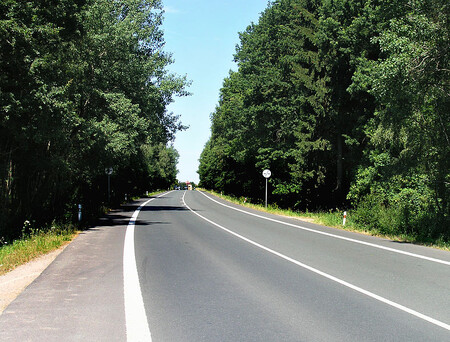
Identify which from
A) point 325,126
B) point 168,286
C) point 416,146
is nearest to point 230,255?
point 168,286

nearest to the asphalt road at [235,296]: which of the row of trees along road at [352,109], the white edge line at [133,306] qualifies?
the white edge line at [133,306]

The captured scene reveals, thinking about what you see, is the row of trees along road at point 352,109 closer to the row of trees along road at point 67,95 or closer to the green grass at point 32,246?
the row of trees along road at point 67,95

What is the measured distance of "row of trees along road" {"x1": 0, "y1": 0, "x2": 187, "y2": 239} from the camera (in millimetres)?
14172

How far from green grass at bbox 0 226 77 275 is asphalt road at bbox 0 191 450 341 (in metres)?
0.87

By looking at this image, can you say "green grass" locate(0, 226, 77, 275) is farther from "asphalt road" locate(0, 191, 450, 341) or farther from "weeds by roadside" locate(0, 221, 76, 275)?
"asphalt road" locate(0, 191, 450, 341)

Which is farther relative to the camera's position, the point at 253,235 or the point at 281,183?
the point at 281,183

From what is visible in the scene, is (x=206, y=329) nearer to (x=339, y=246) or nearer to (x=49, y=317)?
(x=49, y=317)

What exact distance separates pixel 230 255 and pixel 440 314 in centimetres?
582

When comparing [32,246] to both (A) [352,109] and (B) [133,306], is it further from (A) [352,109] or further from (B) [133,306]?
(A) [352,109]

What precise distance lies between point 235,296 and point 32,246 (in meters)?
7.93

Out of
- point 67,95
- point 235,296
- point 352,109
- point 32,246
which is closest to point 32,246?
point 32,246

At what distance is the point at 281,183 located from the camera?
41625mm

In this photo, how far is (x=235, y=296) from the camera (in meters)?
6.67

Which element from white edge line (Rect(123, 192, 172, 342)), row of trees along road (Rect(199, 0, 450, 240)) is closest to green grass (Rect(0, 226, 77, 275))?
white edge line (Rect(123, 192, 172, 342))
